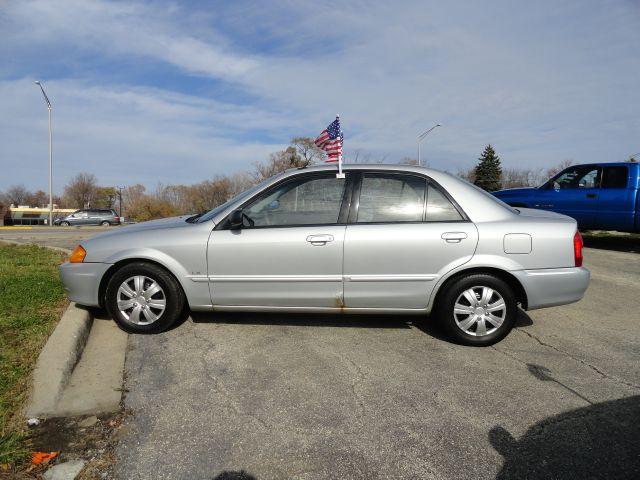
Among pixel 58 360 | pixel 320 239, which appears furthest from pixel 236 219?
pixel 58 360

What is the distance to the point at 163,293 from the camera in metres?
3.98

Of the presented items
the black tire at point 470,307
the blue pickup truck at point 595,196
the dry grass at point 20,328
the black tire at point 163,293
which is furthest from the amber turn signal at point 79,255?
the blue pickup truck at point 595,196

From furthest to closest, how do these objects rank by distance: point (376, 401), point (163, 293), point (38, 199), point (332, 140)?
point (38, 199) → point (332, 140) → point (163, 293) → point (376, 401)

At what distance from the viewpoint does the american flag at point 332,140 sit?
16.1 feet

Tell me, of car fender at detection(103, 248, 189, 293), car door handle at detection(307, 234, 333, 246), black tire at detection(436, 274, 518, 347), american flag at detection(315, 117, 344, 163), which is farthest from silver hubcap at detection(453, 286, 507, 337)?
car fender at detection(103, 248, 189, 293)

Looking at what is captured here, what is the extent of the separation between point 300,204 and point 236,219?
594 mm

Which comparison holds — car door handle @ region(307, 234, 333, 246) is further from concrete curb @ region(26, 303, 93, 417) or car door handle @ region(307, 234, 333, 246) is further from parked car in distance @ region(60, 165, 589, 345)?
concrete curb @ region(26, 303, 93, 417)

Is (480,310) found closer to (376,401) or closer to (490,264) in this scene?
(490,264)

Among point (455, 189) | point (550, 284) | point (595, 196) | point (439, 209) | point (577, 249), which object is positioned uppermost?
point (595, 196)

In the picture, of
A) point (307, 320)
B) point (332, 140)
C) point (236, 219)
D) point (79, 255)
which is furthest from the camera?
point (332, 140)

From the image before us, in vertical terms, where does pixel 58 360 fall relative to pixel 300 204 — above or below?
below

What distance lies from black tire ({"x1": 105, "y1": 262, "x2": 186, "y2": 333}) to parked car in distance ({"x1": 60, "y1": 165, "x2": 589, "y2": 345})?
0.01 meters

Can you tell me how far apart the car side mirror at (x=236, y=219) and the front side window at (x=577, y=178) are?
8483 mm

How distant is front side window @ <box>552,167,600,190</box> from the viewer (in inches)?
372
